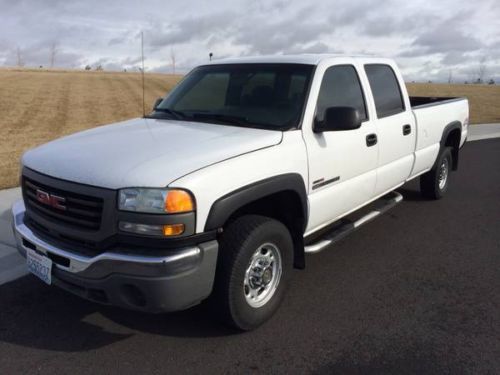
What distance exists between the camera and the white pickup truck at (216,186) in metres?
2.86

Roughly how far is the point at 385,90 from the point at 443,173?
239 centimetres

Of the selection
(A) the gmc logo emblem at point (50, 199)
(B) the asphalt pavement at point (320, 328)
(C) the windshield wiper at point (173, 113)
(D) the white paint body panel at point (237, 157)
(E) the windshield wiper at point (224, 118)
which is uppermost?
(C) the windshield wiper at point (173, 113)

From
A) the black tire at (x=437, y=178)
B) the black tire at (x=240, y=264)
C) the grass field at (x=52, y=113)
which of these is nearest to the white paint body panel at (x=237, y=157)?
the black tire at (x=240, y=264)

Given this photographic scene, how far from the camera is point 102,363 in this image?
3104mm

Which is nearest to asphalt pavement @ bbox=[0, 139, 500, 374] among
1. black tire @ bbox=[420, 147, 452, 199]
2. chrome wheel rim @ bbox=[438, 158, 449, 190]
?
black tire @ bbox=[420, 147, 452, 199]

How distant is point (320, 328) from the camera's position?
352 centimetres

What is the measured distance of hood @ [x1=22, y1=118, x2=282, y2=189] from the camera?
293 centimetres

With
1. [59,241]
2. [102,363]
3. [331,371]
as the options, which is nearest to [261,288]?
[331,371]

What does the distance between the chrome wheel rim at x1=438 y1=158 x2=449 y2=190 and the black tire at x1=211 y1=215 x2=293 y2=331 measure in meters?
4.03

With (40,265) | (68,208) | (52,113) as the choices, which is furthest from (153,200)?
(52,113)

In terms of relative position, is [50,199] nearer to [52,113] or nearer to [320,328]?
[320,328]

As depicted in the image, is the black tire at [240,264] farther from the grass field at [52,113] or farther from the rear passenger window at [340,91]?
the grass field at [52,113]

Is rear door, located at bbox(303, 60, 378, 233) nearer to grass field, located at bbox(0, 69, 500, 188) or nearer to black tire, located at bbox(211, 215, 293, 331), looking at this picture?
black tire, located at bbox(211, 215, 293, 331)

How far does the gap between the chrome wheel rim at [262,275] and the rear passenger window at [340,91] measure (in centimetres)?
116
